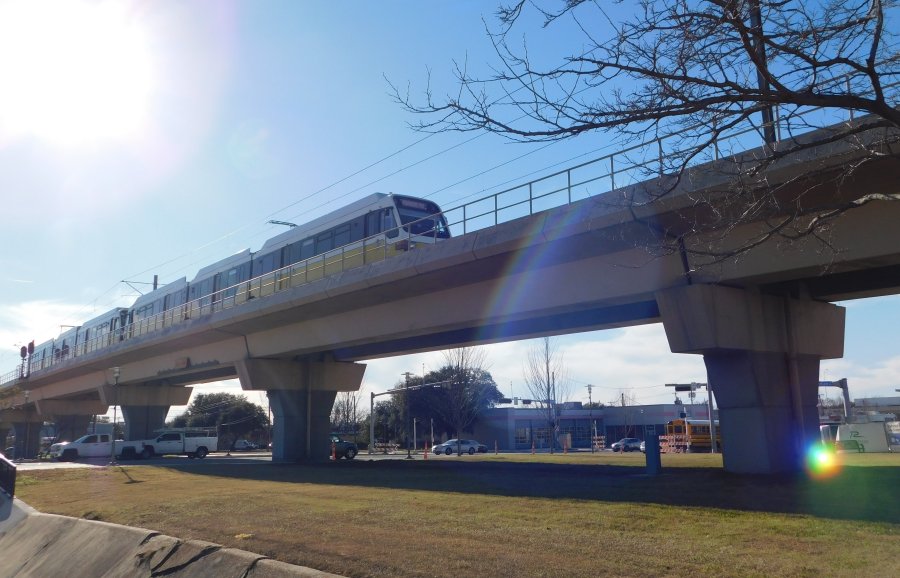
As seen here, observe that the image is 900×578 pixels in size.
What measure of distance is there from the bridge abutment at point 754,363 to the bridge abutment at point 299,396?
871 inches

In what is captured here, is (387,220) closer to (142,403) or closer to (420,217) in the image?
(420,217)

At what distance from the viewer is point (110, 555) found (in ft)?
37.2

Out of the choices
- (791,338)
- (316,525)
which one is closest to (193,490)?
(316,525)

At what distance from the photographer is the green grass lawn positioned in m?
7.86

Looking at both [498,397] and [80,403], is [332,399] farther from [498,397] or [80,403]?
[498,397]

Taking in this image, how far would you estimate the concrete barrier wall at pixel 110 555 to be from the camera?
8.91 meters

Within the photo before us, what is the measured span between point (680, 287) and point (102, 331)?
49179 mm

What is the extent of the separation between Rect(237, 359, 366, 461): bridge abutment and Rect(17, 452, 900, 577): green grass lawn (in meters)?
15.2

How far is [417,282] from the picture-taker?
23.9 metres

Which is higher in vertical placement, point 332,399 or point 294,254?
point 294,254

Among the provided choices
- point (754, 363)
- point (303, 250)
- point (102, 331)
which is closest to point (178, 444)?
point (102, 331)

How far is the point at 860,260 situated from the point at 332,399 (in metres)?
27.2

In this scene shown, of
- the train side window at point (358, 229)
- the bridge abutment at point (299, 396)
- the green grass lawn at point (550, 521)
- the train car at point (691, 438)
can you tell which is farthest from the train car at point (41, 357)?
the train car at point (691, 438)

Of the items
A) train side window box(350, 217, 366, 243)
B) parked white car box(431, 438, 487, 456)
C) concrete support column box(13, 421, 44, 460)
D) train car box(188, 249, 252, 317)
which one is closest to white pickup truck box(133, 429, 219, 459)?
train car box(188, 249, 252, 317)
